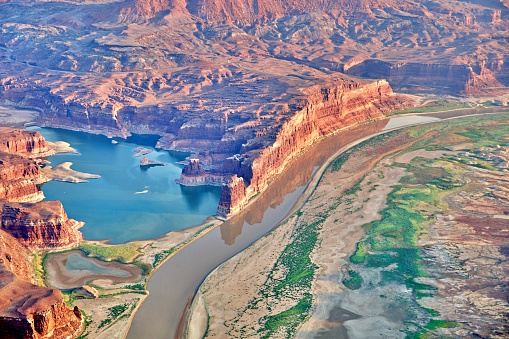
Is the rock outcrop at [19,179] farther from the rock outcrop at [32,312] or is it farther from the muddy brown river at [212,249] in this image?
the muddy brown river at [212,249]

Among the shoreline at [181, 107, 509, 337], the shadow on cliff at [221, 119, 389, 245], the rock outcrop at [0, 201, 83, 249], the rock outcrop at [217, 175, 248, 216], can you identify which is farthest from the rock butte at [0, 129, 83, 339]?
the shadow on cliff at [221, 119, 389, 245]

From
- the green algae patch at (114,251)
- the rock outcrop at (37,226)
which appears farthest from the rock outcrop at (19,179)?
the green algae patch at (114,251)

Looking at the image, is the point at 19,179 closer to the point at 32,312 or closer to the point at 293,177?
the point at 32,312

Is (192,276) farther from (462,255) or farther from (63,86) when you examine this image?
(63,86)

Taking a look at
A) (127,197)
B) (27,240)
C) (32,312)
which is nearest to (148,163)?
(127,197)

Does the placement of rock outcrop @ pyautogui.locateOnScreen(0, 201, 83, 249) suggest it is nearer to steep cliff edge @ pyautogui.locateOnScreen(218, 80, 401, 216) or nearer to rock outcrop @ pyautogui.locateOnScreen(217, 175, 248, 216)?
rock outcrop @ pyautogui.locateOnScreen(217, 175, 248, 216)
